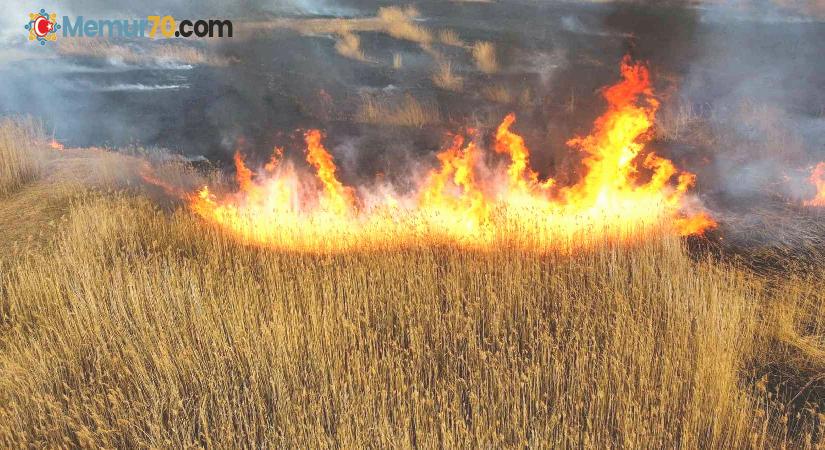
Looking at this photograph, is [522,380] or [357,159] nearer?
[522,380]

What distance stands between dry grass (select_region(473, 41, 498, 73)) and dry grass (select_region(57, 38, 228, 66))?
7.87 m

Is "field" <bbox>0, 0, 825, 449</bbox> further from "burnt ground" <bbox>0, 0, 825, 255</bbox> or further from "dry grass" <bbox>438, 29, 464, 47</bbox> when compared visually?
"dry grass" <bbox>438, 29, 464, 47</bbox>

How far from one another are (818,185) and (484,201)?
4887mm

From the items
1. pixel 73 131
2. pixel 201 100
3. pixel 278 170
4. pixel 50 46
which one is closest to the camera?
pixel 278 170

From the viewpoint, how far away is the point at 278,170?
10484 mm

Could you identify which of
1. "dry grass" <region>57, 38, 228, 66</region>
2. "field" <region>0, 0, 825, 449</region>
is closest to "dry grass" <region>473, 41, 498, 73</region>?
"field" <region>0, 0, 825, 449</region>

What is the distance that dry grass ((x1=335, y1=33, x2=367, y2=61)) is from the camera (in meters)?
20.1

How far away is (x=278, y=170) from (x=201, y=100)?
754 cm

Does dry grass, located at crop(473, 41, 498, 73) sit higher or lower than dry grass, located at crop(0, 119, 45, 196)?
higher

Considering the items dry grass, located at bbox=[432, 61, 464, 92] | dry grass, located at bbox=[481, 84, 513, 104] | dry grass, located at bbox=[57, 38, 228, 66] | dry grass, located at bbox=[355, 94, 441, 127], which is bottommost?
dry grass, located at bbox=[355, 94, 441, 127]

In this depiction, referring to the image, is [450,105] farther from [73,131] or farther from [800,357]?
[800,357]

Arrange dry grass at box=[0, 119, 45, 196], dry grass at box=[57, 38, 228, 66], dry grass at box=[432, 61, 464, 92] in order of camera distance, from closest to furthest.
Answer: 1. dry grass at box=[0, 119, 45, 196]
2. dry grass at box=[432, 61, 464, 92]
3. dry grass at box=[57, 38, 228, 66]

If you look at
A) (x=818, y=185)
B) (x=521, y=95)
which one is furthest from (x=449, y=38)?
(x=818, y=185)

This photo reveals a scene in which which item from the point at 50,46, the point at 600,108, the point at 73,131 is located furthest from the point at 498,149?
the point at 50,46
